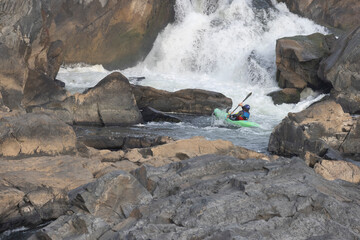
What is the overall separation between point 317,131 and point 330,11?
1767 cm

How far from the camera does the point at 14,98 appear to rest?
14.1m

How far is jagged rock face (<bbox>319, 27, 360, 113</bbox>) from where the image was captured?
18.5 metres

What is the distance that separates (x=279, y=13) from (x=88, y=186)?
24.1 metres

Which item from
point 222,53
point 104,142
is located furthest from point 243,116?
point 222,53

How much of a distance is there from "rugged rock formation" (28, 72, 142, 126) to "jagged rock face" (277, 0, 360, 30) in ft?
49.8

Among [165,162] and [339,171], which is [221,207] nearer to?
[339,171]

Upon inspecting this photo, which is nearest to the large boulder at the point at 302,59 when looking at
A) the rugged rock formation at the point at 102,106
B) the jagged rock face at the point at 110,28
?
the rugged rock formation at the point at 102,106

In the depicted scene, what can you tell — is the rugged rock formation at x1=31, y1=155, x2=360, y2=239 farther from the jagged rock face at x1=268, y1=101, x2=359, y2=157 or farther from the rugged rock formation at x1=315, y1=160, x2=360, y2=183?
the jagged rock face at x1=268, y1=101, x2=359, y2=157

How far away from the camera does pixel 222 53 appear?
86.8 ft

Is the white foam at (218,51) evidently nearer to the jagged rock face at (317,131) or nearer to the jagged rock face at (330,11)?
the jagged rock face at (330,11)

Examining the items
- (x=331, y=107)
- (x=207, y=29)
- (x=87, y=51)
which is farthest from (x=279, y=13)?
(x=331, y=107)

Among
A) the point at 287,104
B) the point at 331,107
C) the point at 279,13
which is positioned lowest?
the point at 287,104

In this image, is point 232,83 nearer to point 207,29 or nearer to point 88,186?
point 207,29

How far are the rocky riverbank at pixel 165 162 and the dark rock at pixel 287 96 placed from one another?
6 centimetres
